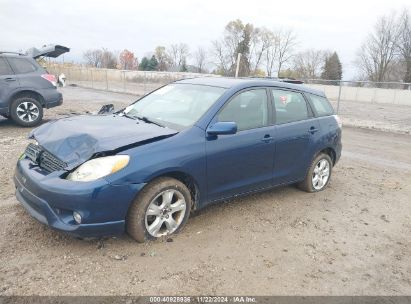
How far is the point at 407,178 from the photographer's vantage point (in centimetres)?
729

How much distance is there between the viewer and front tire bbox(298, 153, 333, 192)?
585 cm

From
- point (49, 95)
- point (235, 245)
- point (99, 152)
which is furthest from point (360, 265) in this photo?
point (49, 95)

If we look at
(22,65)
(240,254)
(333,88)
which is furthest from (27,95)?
(333,88)

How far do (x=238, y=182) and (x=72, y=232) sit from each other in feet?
6.44

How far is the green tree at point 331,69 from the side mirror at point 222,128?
6725 centimetres

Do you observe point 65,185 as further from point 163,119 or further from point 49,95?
point 49,95

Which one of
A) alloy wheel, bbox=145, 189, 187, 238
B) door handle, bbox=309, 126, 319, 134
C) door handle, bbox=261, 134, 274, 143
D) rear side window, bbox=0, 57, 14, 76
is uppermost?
rear side window, bbox=0, 57, 14, 76

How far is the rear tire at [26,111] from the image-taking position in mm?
9750

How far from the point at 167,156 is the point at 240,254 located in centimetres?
121

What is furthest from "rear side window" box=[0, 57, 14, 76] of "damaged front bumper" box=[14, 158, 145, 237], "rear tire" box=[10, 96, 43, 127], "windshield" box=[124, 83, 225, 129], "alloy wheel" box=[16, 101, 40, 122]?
Answer: "damaged front bumper" box=[14, 158, 145, 237]

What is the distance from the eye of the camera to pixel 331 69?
68125 millimetres

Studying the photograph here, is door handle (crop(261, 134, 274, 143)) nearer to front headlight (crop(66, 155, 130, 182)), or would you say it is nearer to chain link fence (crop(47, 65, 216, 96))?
front headlight (crop(66, 155, 130, 182))

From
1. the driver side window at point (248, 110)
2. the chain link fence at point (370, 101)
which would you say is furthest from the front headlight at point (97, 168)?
the chain link fence at point (370, 101)

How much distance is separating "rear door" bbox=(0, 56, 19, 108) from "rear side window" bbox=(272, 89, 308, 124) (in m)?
7.00
